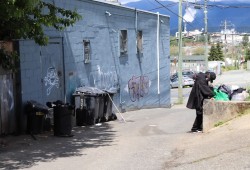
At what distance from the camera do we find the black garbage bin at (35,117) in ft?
42.4

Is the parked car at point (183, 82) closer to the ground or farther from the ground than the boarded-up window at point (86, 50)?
closer to the ground

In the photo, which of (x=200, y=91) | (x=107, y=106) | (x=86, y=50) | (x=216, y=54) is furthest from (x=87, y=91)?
(x=216, y=54)

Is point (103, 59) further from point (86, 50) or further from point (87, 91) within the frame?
point (87, 91)

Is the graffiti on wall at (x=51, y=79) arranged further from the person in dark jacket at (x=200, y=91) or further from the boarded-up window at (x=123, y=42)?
the boarded-up window at (x=123, y=42)

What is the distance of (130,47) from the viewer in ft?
78.2

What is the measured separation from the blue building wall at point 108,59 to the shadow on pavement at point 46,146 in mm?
1777

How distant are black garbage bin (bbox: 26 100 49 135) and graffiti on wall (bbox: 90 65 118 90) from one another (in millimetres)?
5890

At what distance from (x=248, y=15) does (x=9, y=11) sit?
11848cm

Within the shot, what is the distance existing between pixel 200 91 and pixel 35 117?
14.4 ft

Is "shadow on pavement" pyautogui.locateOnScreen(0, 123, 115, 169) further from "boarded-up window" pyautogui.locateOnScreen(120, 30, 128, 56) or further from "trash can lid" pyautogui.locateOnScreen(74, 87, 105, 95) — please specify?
"boarded-up window" pyautogui.locateOnScreen(120, 30, 128, 56)

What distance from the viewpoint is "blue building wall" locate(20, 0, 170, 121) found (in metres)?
14.4

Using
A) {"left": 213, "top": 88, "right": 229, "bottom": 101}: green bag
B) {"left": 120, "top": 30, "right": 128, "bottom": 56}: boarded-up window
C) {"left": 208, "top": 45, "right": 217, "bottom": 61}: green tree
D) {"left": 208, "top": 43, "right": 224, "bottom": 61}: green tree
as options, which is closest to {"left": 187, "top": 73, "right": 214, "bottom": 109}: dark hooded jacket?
{"left": 213, "top": 88, "right": 229, "bottom": 101}: green bag

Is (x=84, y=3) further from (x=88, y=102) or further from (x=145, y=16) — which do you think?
(x=145, y=16)

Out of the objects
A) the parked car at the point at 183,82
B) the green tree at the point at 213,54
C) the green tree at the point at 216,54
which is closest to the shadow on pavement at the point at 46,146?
the parked car at the point at 183,82
